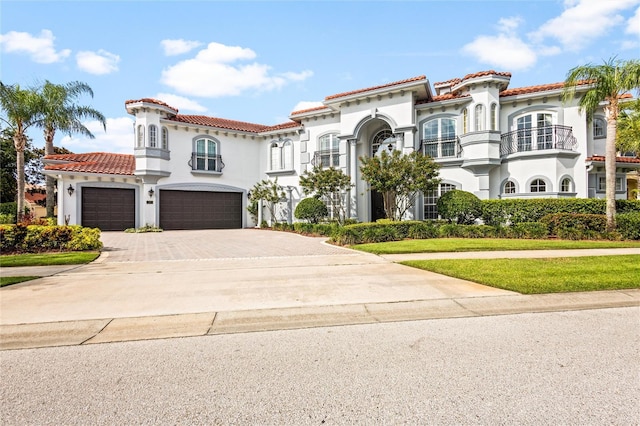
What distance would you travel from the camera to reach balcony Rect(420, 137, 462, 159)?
696 inches

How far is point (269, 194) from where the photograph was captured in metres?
21.9

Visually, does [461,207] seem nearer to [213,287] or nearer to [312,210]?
[312,210]

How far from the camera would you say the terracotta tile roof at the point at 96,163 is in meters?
19.5

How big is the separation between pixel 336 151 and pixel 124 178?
13.5 meters

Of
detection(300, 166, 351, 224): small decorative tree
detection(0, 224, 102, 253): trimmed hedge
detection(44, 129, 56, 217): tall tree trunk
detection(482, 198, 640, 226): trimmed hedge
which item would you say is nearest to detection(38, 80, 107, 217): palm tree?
detection(44, 129, 56, 217): tall tree trunk

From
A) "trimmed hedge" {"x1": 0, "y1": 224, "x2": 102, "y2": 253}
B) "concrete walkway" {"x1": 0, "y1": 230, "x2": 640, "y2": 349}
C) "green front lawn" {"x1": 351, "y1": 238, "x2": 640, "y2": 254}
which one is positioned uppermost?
"trimmed hedge" {"x1": 0, "y1": 224, "x2": 102, "y2": 253}

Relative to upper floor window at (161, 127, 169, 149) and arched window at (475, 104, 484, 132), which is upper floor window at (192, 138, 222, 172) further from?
arched window at (475, 104, 484, 132)

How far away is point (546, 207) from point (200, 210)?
65.9ft

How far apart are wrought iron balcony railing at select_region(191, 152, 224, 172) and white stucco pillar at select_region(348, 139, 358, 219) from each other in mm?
9543

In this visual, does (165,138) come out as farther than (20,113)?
Yes

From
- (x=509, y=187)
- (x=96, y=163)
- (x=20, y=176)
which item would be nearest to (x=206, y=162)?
(x=96, y=163)

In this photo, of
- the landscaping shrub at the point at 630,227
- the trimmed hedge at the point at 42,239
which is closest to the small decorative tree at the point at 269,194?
the trimmed hedge at the point at 42,239

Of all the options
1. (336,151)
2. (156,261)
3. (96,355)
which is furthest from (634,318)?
(336,151)

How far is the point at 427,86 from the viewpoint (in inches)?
682
